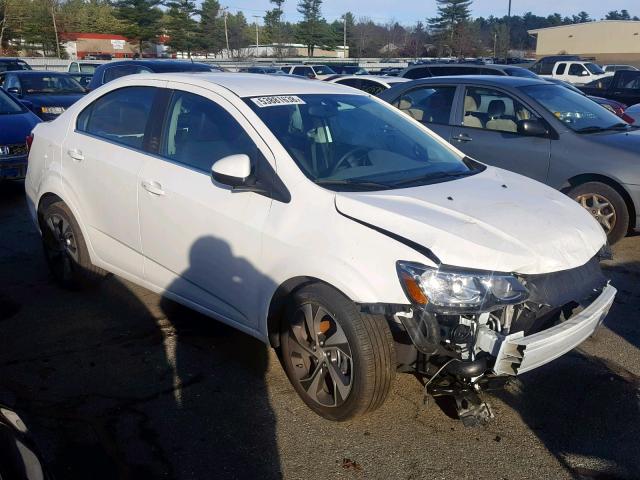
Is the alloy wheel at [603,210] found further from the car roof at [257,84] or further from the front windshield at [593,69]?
the front windshield at [593,69]

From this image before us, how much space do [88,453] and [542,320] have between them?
7.56 feet

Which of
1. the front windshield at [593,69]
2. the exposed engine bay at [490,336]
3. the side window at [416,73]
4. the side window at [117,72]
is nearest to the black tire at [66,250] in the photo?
the exposed engine bay at [490,336]

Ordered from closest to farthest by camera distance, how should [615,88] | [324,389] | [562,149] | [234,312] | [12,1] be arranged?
[324,389] → [234,312] → [562,149] → [615,88] → [12,1]

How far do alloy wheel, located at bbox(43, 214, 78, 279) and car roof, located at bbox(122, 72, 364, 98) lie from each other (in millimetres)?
1296

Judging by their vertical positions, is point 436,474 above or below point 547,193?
below

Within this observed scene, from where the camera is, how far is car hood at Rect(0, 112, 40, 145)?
337 inches

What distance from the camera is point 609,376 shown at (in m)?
3.96

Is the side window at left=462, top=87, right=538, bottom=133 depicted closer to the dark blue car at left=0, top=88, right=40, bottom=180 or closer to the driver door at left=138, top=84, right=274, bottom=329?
the driver door at left=138, top=84, right=274, bottom=329

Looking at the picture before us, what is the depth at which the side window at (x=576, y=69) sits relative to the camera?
26891 mm

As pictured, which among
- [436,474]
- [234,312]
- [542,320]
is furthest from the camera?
[234,312]

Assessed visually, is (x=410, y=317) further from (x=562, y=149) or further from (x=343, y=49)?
(x=343, y=49)

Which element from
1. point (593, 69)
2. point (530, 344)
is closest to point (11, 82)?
point (530, 344)

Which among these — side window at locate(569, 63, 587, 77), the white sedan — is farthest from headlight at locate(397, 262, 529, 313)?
side window at locate(569, 63, 587, 77)

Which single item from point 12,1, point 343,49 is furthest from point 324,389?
point 343,49
